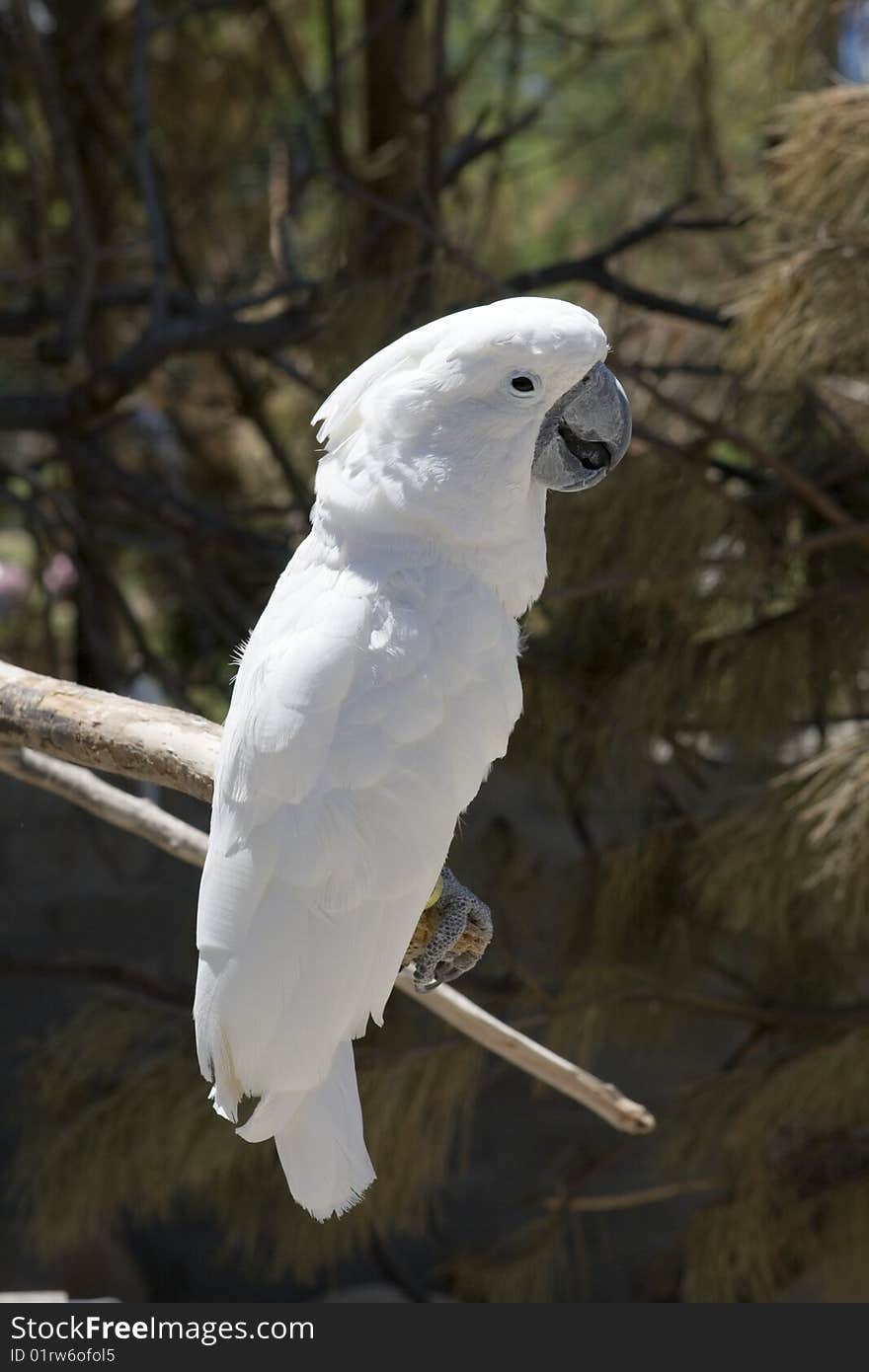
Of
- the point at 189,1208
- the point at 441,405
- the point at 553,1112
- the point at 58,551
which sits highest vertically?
the point at 441,405

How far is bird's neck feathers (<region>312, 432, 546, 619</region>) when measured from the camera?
47.4 inches

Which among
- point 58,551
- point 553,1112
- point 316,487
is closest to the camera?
point 316,487

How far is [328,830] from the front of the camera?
1.18 m

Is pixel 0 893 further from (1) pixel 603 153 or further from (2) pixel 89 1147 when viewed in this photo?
(1) pixel 603 153

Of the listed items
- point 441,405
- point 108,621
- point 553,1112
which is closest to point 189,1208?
point 553,1112

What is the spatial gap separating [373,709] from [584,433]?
0.30 m

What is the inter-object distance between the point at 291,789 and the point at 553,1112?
2.05 metres

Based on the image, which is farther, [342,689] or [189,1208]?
[189,1208]

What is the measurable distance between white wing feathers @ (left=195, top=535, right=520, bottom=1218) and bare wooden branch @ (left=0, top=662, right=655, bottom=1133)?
104 millimetres

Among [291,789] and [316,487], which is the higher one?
[316,487]

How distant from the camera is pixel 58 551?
8.27 feet

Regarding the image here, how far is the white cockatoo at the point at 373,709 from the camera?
3.86ft

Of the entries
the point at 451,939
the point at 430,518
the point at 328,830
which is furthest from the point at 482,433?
the point at 451,939

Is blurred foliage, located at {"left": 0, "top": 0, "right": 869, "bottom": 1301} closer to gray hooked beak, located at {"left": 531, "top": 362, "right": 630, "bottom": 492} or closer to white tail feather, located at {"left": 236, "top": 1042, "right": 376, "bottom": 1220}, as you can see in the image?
gray hooked beak, located at {"left": 531, "top": 362, "right": 630, "bottom": 492}
